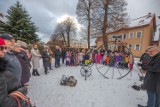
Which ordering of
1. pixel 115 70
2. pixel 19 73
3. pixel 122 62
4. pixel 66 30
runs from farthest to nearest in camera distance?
1. pixel 66 30
2. pixel 122 62
3. pixel 115 70
4. pixel 19 73

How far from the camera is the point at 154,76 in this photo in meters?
3.42

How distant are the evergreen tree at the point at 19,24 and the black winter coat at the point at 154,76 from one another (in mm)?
15301

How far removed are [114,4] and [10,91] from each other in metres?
18.2

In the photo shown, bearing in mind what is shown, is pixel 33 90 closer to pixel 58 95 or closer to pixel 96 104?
pixel 58 95

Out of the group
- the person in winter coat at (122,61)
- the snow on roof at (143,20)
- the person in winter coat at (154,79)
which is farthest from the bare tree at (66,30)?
the person in winter coat at (154,79)

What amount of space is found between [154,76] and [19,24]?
1612 centimetres

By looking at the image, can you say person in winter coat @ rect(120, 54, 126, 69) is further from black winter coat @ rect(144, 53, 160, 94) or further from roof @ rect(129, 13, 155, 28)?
roof @ rect(129, 13, 155, 28)

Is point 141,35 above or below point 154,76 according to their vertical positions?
above

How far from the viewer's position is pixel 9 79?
56.9 inches

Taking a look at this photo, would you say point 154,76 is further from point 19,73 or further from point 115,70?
point 115,70

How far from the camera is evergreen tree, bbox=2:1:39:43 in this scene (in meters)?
16.3

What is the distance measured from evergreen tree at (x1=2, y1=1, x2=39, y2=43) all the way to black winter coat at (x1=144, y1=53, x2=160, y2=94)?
602 inches

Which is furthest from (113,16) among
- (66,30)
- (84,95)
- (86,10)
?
(66,30)

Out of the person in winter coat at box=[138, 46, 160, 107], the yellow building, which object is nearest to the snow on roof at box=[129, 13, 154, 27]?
the yellow building
